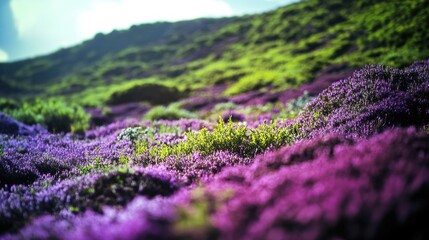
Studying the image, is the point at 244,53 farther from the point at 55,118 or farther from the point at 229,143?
the point at 229,143

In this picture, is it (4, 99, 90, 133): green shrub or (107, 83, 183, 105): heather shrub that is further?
(107, 83, 183, 105): heather shrub

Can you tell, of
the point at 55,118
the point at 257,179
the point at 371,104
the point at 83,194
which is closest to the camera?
the point at 257,179

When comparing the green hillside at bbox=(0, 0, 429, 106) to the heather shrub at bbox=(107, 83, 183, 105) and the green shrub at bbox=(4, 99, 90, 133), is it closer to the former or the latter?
the heather shrub at bbox=(107, 83, 183, 105)

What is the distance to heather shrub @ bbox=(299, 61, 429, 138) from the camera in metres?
5.77

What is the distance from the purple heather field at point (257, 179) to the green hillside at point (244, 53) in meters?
9.27

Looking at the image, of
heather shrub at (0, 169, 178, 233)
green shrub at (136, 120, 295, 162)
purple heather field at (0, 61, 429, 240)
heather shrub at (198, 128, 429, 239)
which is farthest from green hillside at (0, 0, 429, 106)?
heather shrub at (0, 169, 178, 233)

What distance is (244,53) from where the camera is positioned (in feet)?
130

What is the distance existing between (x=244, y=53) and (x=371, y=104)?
3415 cm

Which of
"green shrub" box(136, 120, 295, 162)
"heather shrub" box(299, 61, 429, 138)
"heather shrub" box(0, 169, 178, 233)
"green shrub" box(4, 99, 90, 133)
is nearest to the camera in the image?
"heather shrub" box(0, 169, 178, 233)

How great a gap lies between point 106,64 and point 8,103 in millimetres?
42248

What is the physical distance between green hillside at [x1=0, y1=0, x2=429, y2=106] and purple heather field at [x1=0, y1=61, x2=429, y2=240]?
9267 mm

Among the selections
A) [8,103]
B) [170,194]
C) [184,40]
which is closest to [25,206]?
[170,194]

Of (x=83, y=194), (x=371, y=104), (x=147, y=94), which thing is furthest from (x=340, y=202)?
(x=147, y=94)

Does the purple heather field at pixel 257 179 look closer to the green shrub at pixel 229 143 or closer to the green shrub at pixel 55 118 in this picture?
the green shrub at pixel 229 143
